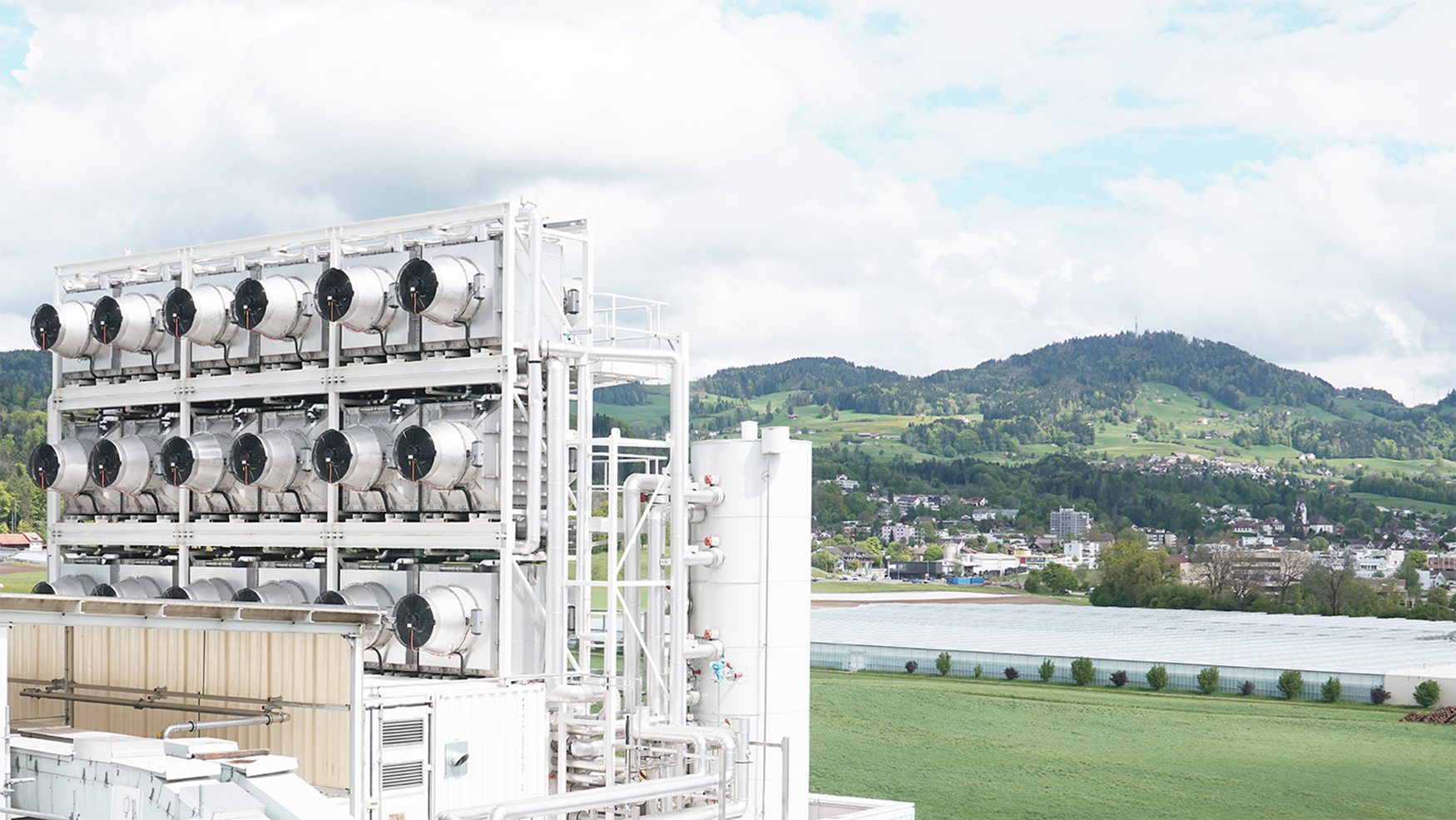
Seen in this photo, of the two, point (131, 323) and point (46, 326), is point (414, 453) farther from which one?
point (46, 326)

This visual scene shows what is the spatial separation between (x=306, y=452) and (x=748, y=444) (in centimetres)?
832

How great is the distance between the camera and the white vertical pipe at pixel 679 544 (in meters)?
27.1

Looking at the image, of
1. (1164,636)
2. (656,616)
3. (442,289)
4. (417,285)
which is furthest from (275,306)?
(1164,636)

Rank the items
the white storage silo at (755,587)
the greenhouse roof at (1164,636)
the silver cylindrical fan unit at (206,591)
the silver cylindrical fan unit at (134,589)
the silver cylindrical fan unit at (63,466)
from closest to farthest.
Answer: the white storage silo at (755,587)
the silver cylindrical fan unit at (206,591)
the silver cylindrical fan unit at (134,589)
the silver cylindrical fan unit at (63,466)
the greenhouse roof at (1164,636)

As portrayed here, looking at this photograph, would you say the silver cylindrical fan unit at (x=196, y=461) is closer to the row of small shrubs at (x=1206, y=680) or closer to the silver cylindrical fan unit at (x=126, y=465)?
the silver cylindrical fan unit at (x=126, y=465)

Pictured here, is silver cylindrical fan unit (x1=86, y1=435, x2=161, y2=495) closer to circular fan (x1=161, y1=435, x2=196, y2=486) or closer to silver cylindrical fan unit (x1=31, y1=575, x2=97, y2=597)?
circular fan (x1=161, y1=435, x2=196, y2=486)

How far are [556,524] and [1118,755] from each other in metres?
47.3

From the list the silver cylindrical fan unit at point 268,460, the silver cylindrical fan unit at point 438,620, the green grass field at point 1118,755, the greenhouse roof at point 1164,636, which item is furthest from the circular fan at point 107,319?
the greenhouse roof at point 1164,636

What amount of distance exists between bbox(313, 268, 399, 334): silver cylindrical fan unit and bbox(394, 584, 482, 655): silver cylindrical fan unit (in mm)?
5105

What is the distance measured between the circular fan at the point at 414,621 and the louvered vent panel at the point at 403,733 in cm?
234

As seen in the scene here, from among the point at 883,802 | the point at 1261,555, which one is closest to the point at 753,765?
the point at 883,802

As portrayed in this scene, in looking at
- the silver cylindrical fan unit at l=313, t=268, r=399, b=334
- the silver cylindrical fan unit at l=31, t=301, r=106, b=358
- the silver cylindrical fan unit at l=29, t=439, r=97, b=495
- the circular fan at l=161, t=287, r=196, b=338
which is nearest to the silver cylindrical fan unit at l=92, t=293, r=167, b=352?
the silver cylindrical fan unit at l=31, t=301, r=106, b=358

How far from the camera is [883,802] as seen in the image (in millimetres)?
30906

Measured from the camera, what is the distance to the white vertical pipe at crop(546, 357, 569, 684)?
84.3 ft
